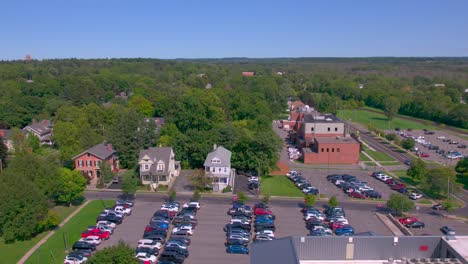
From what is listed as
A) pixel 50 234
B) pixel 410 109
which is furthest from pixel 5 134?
pixel 410 109

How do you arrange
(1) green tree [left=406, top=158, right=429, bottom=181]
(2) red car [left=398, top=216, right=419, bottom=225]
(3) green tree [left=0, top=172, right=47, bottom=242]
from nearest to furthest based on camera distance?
(3) green tree [left=0, top=172, right=47, bottom=242] → (2) red car [left=398, top=216, right=419, bottom=225] → (1) green tree [left=406, top=158, right=429, bottom=181]

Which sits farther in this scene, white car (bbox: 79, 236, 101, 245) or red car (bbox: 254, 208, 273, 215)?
red car (bbox: 254, 208, 273, 215)

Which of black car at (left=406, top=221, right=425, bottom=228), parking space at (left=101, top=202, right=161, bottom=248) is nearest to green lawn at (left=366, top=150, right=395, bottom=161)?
black car at (left=406, top=221, right=425, bottom=228)

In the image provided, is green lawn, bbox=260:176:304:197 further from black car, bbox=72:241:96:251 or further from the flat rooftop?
black car, bbox=72:241:96:251

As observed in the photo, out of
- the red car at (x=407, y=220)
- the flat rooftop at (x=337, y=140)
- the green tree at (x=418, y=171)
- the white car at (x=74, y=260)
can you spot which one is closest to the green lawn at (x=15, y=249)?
the white car at (x=74, y=260)

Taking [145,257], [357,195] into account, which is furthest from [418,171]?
[145,257]
